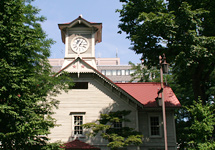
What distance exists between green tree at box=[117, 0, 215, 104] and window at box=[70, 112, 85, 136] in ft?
23.6

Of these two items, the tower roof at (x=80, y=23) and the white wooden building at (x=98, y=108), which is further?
the tower roof at (x=80, y=23)

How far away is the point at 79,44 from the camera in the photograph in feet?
92.0

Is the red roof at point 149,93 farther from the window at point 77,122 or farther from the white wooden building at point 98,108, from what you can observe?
the window at point 77,122

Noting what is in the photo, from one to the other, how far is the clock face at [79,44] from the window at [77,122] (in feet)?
22.7

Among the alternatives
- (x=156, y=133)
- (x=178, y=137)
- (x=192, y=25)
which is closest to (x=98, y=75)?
(x=156, y=133)

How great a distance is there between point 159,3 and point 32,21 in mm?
9864

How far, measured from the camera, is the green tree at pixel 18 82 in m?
14.5

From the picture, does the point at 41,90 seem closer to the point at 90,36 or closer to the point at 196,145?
the point at 196,145

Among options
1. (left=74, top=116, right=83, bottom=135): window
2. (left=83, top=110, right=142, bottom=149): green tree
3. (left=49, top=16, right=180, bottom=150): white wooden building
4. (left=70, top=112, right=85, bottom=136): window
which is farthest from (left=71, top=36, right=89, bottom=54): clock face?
(left=83, top=110, right=142, bottom=149): green tree

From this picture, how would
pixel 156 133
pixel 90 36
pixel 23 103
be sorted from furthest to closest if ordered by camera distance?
pixel 90 36, pixel 156 133, pixel 23 103

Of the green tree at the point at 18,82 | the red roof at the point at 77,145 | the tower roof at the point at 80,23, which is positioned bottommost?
the red roof at the point at 77,145

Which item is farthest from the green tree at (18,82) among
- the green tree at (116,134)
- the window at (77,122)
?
the window at (77,122)

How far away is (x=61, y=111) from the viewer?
78.2 ft

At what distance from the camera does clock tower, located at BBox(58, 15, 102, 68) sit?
27797 millimetres
